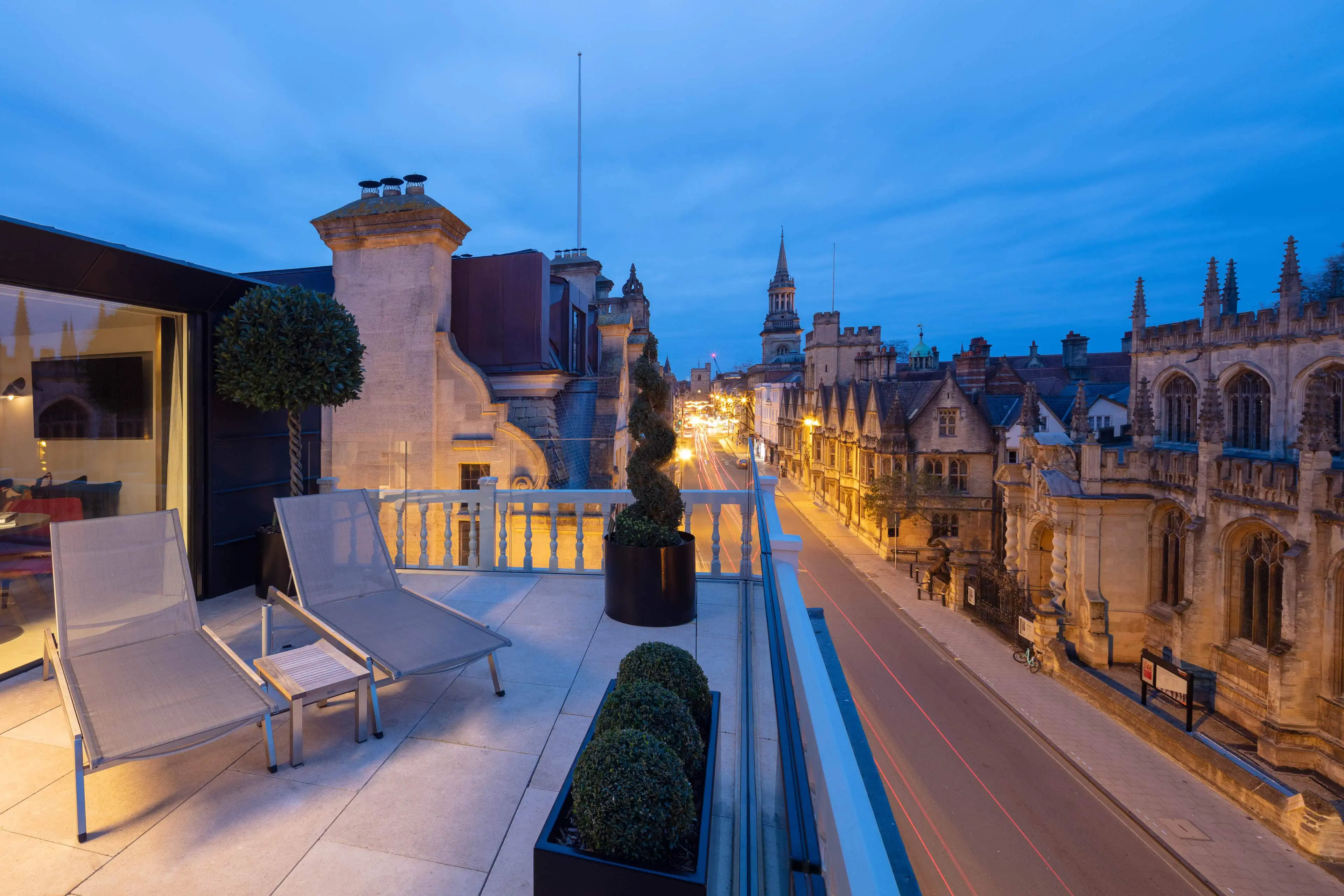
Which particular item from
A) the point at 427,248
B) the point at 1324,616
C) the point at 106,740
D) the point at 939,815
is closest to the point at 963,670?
the point at 939,815

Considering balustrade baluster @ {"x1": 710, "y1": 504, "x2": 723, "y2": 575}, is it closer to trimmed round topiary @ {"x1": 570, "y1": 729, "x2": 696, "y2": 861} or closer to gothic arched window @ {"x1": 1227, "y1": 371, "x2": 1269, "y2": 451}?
trimmed round topiary @ {"x1": 570, "y1": 729, "x2": 696, "y2": 861}

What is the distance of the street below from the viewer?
11492 millimetres

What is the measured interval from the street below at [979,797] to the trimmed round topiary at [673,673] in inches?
193

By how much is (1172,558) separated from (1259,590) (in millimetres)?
3116

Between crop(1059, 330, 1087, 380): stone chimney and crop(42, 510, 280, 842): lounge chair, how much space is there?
5383 centimetres

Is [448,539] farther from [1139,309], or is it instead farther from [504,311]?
[1139,309]

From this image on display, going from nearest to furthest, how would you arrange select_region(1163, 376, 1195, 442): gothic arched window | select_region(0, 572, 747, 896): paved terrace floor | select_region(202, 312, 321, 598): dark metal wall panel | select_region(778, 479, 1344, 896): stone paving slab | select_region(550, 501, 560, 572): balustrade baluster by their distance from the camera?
select_region(0, 572, 747, 896): paved terrace floor, select_region(202, 312, 321, 598): dark metal wall panel, select_region(550, 501, 560, 572): balustrade baluster, select_region(778, 479, 1344, 896): stone paving slab, select_region(1163, 376, 1195, 442): gothic arched window

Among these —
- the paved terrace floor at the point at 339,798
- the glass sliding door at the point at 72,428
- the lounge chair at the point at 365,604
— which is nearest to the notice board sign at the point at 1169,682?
the paved terrace floor at the point at 339,798

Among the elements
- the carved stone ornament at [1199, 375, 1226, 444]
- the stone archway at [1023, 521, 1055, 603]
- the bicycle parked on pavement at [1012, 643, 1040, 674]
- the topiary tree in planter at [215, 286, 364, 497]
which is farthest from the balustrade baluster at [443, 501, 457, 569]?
the stone archway at [1023, 521, 1055, 603]

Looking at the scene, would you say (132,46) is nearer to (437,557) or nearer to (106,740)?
(437,557)

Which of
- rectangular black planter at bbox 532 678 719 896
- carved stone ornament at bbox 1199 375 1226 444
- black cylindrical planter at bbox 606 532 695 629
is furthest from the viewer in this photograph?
carved stone ornament at bbox 1199 375 1226 444

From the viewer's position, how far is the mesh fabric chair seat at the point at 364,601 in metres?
3.71

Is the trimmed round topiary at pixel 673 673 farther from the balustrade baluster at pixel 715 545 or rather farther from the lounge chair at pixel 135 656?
the balustrade baluster at pixel 715 545

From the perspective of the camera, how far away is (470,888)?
238 centimetres
